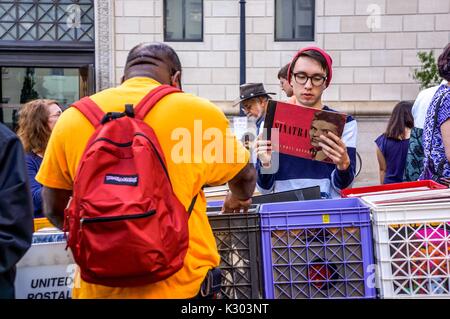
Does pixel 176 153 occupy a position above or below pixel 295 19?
below

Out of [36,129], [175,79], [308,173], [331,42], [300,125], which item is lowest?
[308,173]

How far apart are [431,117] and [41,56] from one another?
481 inches

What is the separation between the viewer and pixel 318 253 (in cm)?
323

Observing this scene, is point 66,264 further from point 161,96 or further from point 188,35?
point 188,35

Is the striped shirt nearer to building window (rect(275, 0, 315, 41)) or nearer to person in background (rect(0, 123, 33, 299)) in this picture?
person in background (rect(0, 123, 33, 299))

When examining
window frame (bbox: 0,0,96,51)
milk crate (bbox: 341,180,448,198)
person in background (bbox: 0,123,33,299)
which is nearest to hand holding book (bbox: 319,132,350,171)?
milk crate (bbox: 341,180,448,198)

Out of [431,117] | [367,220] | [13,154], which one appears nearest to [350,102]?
[431,117]

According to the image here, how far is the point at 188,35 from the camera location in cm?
1475

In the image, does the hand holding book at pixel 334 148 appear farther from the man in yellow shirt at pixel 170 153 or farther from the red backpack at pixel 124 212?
the red backpack at pixel 124 212

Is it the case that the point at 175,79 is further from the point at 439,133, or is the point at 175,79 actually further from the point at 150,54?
the point at 439,133

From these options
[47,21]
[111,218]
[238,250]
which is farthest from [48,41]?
[111,218]

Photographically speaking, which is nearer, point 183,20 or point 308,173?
point 308,173

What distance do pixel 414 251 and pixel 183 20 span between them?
12.3 metres

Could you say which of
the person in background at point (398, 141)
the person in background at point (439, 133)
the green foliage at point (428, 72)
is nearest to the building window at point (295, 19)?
the green foliage at point (428, 72)
